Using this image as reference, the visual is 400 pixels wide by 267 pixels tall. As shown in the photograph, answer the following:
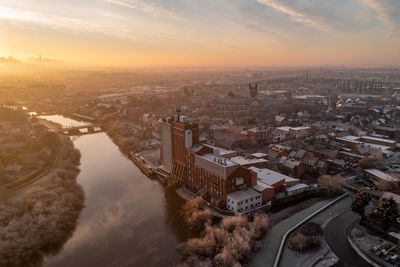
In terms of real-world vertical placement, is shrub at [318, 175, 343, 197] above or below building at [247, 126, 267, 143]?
below

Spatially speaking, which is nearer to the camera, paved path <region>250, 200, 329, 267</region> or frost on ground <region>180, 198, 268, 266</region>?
frost on ground <region>180, 198, 268, 266</region>

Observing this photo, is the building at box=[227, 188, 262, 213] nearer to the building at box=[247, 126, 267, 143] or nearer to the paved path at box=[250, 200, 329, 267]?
the paved path at box=[250, 200, 329, 267]

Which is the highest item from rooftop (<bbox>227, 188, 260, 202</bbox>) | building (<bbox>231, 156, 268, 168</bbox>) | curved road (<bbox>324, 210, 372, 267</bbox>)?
building (<bbox>231, 156, 268, 168</bbox>)

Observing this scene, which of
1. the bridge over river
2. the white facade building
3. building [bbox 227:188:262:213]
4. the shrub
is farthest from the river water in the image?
the bridge over river

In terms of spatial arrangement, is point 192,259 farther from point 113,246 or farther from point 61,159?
point 61,159

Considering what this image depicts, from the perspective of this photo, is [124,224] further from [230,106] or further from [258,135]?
[230,106]

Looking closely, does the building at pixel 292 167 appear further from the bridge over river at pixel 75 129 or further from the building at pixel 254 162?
the bridge over river at pixel 75 129

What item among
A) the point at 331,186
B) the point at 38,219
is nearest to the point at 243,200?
the point at 331,186

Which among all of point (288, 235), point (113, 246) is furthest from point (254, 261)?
point (113, 246)
